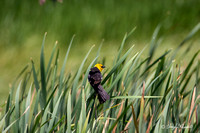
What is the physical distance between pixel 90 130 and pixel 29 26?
315 cm

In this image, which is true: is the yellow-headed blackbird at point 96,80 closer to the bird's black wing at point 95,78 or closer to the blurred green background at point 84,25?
the bird's black wing at point 95,78

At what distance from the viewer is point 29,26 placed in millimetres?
4016

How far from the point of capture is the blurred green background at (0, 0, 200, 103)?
3.65m

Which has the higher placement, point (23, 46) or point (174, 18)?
point (174, 18)

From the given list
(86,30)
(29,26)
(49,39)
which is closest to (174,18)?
(86,30)

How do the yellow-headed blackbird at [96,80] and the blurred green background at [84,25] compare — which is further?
the blurred green background at [84,25]

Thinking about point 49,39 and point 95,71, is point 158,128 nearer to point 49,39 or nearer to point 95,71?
point 95,71

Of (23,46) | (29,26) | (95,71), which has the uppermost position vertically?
(29,26)

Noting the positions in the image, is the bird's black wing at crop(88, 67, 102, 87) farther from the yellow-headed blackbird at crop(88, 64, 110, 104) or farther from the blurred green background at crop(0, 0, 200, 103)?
the blurred green background at crop(0, 0, 200, 103)

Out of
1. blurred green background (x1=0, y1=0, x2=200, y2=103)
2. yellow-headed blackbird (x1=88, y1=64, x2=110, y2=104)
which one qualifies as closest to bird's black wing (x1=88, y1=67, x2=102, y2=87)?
yellow-headed blackbird (x1=88, y1=64, x2=110, y2=104)

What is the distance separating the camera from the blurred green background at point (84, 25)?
365cm

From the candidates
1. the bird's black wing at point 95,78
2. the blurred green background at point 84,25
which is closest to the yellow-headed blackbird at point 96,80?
the bird's black wing at point 95,78

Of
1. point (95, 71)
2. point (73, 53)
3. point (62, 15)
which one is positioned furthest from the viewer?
point (62, 15)

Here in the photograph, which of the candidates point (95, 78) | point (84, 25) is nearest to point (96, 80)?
point (95, 78)
